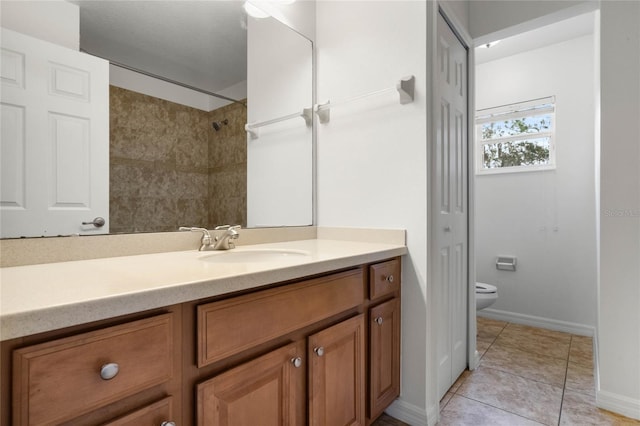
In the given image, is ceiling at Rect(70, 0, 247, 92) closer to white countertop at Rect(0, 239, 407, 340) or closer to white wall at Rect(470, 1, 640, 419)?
white countertop at Rect(0, 239, 407, 340)

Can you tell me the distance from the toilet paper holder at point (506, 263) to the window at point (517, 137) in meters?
0.80

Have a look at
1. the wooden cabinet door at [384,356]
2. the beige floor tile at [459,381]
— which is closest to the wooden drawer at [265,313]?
the wooden cabinet door at [384,356]

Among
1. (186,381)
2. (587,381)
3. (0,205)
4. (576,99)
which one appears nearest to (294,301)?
(186,381)

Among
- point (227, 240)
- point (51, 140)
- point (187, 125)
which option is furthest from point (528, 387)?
point (51, 140)

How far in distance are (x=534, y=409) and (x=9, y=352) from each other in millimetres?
2090

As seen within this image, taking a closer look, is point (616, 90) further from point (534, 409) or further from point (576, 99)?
point (534, 409)

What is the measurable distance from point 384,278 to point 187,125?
1.05 meters

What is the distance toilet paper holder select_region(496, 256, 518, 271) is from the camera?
295 centimetres

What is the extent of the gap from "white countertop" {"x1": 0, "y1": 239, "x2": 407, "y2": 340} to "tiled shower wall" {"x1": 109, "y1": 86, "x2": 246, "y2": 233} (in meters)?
0.22

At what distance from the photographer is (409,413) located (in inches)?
60.2

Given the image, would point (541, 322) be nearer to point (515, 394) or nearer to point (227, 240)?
point (515, 394)

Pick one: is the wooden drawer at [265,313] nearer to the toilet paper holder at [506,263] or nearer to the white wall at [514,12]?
the white wall at [514,12]

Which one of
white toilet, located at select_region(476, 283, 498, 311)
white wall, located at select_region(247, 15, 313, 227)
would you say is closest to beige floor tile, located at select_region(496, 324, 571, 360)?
white toilet, located at select_region(476, 283, 498, 311)

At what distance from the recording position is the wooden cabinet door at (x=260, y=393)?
0.76 metres
